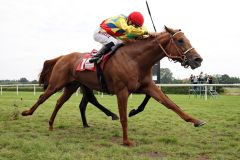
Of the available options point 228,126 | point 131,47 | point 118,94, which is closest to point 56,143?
point 118,94

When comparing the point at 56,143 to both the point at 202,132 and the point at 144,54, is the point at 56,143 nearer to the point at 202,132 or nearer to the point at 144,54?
the point at 144,54

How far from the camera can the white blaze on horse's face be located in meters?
5.52

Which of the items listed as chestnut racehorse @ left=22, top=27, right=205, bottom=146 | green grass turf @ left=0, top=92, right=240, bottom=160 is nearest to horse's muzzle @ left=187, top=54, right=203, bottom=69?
chestnut racehorse @ left=22, top=27, right=205, bottom=146

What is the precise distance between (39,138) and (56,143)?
601 millimetres

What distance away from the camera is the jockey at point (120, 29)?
19.7 feet

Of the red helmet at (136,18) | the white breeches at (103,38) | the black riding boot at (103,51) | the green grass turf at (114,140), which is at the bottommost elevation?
the green grass turf at (114,140)

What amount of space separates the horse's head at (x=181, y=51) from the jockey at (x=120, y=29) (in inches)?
21.1

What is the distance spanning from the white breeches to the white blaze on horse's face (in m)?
1.05

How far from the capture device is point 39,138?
6199mm

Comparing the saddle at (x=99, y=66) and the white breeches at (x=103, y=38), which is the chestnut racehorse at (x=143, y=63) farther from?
the white breeches at (x=103, y=38)

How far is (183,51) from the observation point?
5621 mm

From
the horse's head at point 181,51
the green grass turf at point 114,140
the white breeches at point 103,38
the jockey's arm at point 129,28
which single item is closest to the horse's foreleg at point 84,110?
the green grass turf at point 114,140

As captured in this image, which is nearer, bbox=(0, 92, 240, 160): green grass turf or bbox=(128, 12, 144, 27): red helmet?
bbox=(0, 92, 240, 160): green grass turf

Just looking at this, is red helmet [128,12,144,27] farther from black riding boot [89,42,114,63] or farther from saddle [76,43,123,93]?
black riding boot [89,42,114,63]
